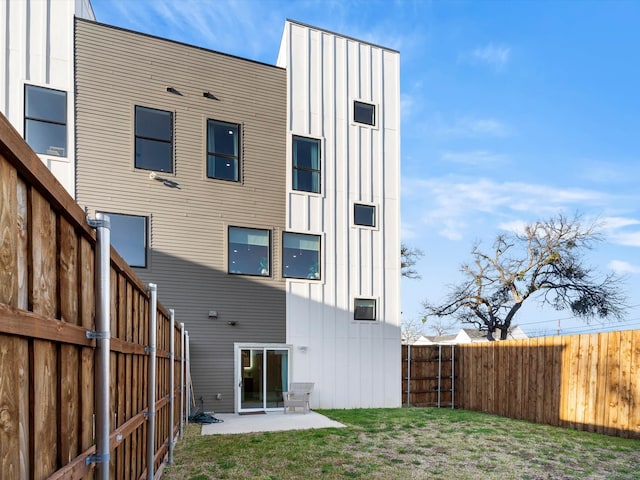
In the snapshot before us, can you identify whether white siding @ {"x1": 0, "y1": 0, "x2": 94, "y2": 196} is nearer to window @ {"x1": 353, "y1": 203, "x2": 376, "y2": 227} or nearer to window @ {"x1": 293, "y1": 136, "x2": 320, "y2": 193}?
window @ {"x1": 293, "y1": 136, "x2": 320, "y2": 193}

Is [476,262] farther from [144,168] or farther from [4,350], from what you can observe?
[4,350]

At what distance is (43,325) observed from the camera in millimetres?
1402

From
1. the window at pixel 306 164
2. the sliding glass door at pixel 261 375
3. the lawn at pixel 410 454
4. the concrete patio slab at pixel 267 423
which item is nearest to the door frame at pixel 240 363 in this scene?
the sliding glass door at pixel 261 375

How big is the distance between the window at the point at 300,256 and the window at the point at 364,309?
1.33m

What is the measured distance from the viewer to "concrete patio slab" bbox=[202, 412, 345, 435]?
781 cm

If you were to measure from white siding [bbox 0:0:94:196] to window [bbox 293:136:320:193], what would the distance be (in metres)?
5.18

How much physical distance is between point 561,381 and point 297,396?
570cm

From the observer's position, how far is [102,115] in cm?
972

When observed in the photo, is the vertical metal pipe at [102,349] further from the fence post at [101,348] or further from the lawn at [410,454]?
the lawn at [410,454]

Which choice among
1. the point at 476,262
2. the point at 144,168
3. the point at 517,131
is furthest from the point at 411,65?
the point at 476,262

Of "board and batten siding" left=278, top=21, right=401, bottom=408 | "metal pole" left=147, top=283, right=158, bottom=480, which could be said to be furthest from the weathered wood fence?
"metal pole" left=147, top=283, right=158, bottom=480

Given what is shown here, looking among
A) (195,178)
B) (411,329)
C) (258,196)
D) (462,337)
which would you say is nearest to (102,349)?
(195,178)

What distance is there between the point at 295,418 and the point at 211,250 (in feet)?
14.1

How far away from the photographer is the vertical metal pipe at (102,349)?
1.98 meters
